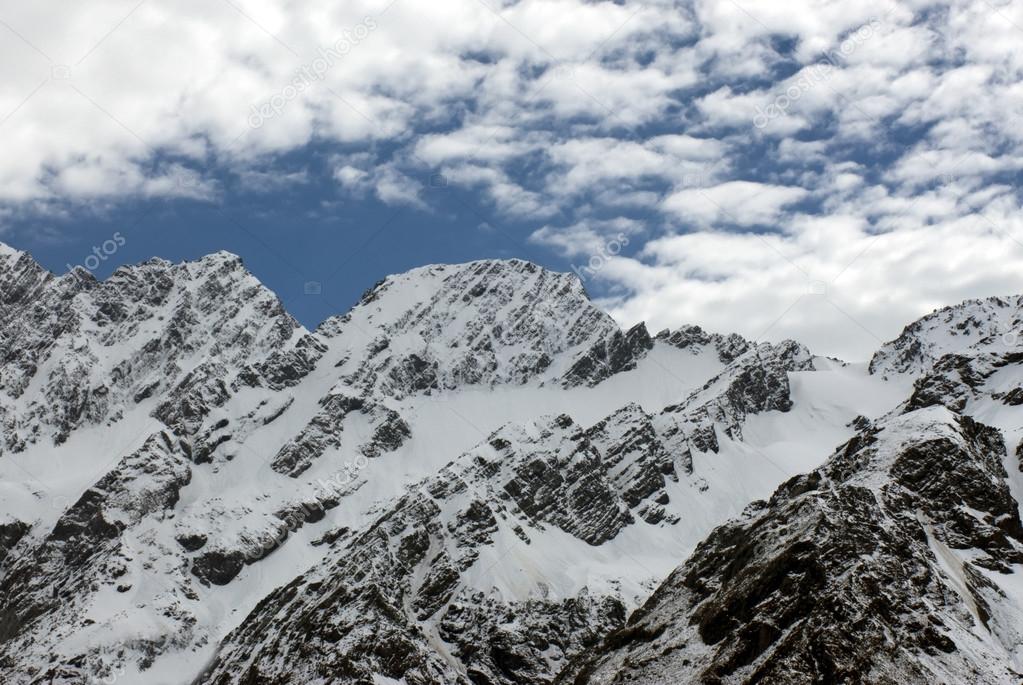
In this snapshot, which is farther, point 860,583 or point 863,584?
point 860,583

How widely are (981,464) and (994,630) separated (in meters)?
29.4

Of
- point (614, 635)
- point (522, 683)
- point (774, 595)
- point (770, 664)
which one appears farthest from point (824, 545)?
point (522, 683)

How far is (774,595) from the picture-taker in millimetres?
110812

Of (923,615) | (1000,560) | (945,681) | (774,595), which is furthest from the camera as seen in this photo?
(1000,560)

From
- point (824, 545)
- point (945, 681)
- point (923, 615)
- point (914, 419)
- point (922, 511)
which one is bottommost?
point (945, 681)

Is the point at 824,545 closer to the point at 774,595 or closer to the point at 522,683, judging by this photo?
the point at 774,595

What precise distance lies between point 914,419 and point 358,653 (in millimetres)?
88039

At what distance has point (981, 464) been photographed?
440ft

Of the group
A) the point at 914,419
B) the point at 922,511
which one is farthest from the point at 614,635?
the point at 914,419

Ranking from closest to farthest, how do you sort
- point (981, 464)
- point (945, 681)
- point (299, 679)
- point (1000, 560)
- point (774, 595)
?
point (945, 681) < point (774, 595) < point (1000, 560) < point (981, 464) < point (299, 679)

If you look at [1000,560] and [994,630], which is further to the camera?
[1000,560]

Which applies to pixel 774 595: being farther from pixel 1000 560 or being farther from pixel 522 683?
pixel 522 683

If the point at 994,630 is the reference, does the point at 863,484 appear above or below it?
above

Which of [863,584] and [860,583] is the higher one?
[860,583]
